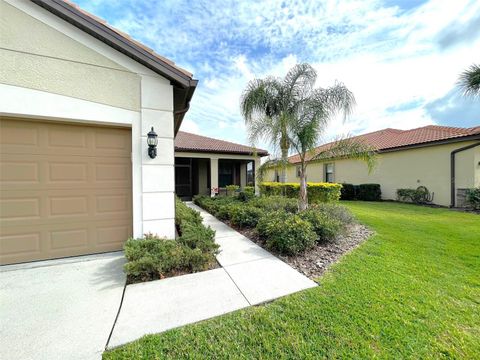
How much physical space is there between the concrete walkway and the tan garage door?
1903 millimetres

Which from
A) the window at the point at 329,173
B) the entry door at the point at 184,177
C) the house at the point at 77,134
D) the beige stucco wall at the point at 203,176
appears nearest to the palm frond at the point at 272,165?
the house at the point at 77,134

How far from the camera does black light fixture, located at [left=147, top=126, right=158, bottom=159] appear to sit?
13.7ft

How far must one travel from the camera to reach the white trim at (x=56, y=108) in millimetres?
3461

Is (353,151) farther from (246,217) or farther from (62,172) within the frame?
(62,172)

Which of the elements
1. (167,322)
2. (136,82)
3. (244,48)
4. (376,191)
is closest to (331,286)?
(167,322)

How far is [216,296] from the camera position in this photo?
2846mm

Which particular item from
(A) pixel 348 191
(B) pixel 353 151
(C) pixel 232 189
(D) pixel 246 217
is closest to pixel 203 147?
(C) pixel 232 189

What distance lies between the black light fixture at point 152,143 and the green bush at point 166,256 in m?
1.74

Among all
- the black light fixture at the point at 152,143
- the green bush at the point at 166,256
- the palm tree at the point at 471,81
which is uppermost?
the palm tree at the point at 471,81

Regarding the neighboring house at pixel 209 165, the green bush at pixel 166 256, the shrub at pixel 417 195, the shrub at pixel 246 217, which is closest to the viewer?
the green bush at pixel 166 256

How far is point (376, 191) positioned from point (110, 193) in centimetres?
1608

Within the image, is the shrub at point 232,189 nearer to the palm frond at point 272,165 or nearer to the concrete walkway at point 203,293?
the palm frond at point 272,165

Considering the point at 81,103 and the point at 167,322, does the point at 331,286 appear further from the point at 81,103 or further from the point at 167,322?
the point at 81,103

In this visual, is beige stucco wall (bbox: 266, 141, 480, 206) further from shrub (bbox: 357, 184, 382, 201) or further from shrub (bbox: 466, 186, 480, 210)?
shrub (bbox: 466, 186, 480, 210)
